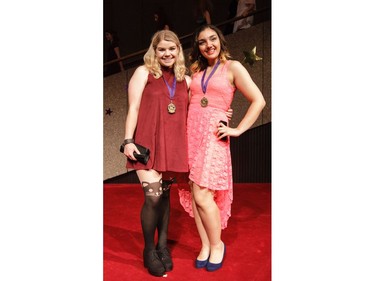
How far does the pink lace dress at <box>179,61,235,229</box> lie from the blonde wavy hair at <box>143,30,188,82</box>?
0.35 feet

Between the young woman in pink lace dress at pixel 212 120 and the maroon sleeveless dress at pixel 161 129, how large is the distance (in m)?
0.07

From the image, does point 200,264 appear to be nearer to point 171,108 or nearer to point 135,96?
point 171,108

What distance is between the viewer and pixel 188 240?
2.89 metres

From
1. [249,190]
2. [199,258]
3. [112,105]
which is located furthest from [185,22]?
[199,258]

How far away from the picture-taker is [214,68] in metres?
2.34

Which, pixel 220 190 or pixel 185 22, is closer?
pixel 220 190

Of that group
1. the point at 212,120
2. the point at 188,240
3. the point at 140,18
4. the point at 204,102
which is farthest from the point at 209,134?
the point at 140,18

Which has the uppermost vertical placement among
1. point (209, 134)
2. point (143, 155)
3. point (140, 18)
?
point (140, 18)

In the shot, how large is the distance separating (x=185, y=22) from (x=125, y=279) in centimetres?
297

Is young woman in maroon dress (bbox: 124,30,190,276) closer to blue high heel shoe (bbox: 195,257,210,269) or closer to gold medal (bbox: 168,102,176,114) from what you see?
gold medal (bbox: 168,102,176,114)

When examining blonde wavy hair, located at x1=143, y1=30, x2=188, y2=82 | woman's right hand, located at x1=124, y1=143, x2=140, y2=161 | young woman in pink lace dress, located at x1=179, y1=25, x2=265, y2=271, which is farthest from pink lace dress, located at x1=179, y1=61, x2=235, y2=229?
→ woman's right hand, located at x1=124, y1=143, x2=140, y2=161

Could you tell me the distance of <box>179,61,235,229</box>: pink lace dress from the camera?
7.50ft

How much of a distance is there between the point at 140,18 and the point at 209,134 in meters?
2.34

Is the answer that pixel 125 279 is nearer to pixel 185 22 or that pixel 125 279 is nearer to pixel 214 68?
pixel 214 68
